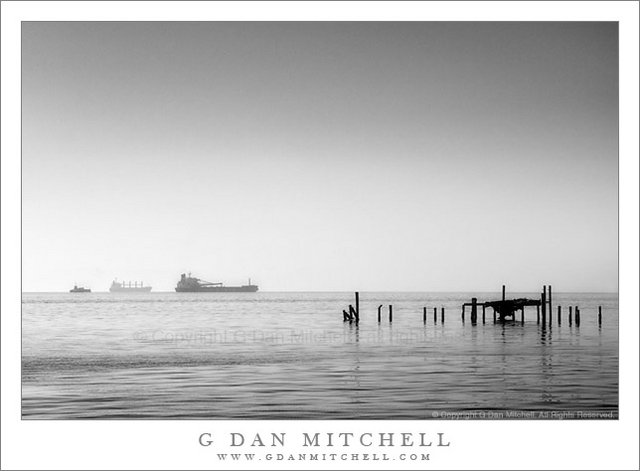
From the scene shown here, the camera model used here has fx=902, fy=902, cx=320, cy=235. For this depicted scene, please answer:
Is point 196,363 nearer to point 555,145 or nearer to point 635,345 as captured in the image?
point 555,145

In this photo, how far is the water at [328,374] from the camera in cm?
1539

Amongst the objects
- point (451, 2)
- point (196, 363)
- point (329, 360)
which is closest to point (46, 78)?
point (196, 363)

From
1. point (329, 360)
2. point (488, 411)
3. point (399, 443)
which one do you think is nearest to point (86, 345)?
point (329, 360)

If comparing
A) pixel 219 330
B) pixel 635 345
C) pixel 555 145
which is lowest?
pixel 219 330

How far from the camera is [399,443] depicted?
1137cm

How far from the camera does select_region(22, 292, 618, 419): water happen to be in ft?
50.5

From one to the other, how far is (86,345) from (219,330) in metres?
12.3

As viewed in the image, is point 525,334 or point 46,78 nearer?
point 46,78

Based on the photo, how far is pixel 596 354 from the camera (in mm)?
23797

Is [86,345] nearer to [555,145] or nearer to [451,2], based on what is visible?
[555,145]

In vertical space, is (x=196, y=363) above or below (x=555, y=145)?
below

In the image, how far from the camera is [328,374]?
20125 mm

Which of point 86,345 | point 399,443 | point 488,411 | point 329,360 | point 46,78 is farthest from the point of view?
point 86,345

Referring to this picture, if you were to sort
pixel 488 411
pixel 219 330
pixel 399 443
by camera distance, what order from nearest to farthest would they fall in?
pixel 399 443 < pixel 488 411 < pixel 219 330
